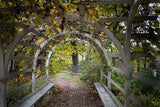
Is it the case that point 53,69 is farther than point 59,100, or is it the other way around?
point 53,69

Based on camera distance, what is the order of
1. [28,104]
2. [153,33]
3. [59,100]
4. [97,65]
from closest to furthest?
[153,33]
[28,104]
[59,100]
[97,65]

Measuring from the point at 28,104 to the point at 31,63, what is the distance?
5.08 ft

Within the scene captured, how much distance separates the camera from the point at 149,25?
196 centimetres

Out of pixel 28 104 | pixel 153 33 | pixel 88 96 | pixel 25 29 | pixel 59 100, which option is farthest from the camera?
pixel 88 96

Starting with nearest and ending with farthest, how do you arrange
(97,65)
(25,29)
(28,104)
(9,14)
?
(9,14) < (25,29) < (28,104) < (97,65)

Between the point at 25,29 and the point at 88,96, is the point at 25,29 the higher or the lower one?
the higher one

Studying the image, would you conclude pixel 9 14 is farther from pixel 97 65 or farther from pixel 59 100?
pixel 97 65

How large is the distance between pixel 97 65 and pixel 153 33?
14.7 feet

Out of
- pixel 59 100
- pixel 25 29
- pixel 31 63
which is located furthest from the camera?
pixel 59 100

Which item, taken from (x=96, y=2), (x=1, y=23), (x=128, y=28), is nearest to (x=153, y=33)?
(x=128, y=28)

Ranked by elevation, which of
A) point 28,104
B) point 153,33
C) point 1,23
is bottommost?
point 28,104

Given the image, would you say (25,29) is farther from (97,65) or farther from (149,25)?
(97,65)

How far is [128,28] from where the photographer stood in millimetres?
2020

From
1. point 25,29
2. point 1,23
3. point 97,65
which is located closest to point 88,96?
point 97,65
